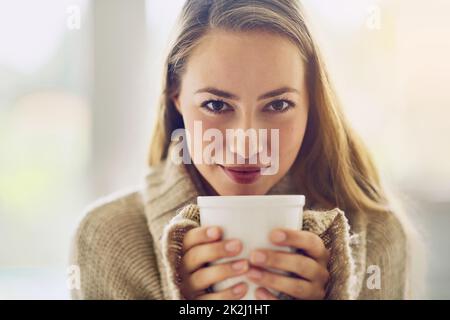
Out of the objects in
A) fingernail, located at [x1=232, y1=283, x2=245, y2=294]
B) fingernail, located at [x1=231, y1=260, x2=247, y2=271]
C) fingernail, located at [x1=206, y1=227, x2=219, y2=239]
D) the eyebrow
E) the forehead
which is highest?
the forehead

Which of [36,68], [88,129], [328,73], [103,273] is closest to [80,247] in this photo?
[103,273]

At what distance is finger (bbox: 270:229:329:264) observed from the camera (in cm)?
73

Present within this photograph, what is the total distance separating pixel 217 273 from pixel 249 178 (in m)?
0.15

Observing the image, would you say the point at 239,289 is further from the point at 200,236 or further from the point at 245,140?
the point at 245,140

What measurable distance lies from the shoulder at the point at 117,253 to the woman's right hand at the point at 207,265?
68 mm

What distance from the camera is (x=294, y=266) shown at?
76 centimetres

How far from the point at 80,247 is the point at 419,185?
520 mm

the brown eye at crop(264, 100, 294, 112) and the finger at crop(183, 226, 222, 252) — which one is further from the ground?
the brown eye at crop(264, 100, 294, 112)

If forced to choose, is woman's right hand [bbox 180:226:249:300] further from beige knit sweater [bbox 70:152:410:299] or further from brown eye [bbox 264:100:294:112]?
brown eye [bbox 264:100:294:112]

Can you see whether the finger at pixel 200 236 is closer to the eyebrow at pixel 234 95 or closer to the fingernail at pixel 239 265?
the fingernail at pixel 239 265

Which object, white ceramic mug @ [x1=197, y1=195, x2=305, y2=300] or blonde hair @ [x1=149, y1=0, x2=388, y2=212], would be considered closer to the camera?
white ceramic mug @ [x1=197, y1=195, x2=305, y2=300]

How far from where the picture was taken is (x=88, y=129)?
0.88 m

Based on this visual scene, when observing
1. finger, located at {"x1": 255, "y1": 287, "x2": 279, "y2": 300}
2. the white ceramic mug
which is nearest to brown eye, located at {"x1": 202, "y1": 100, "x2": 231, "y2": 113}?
the white ceramic mug

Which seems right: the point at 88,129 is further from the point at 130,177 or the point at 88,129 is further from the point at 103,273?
the point at 103,273
